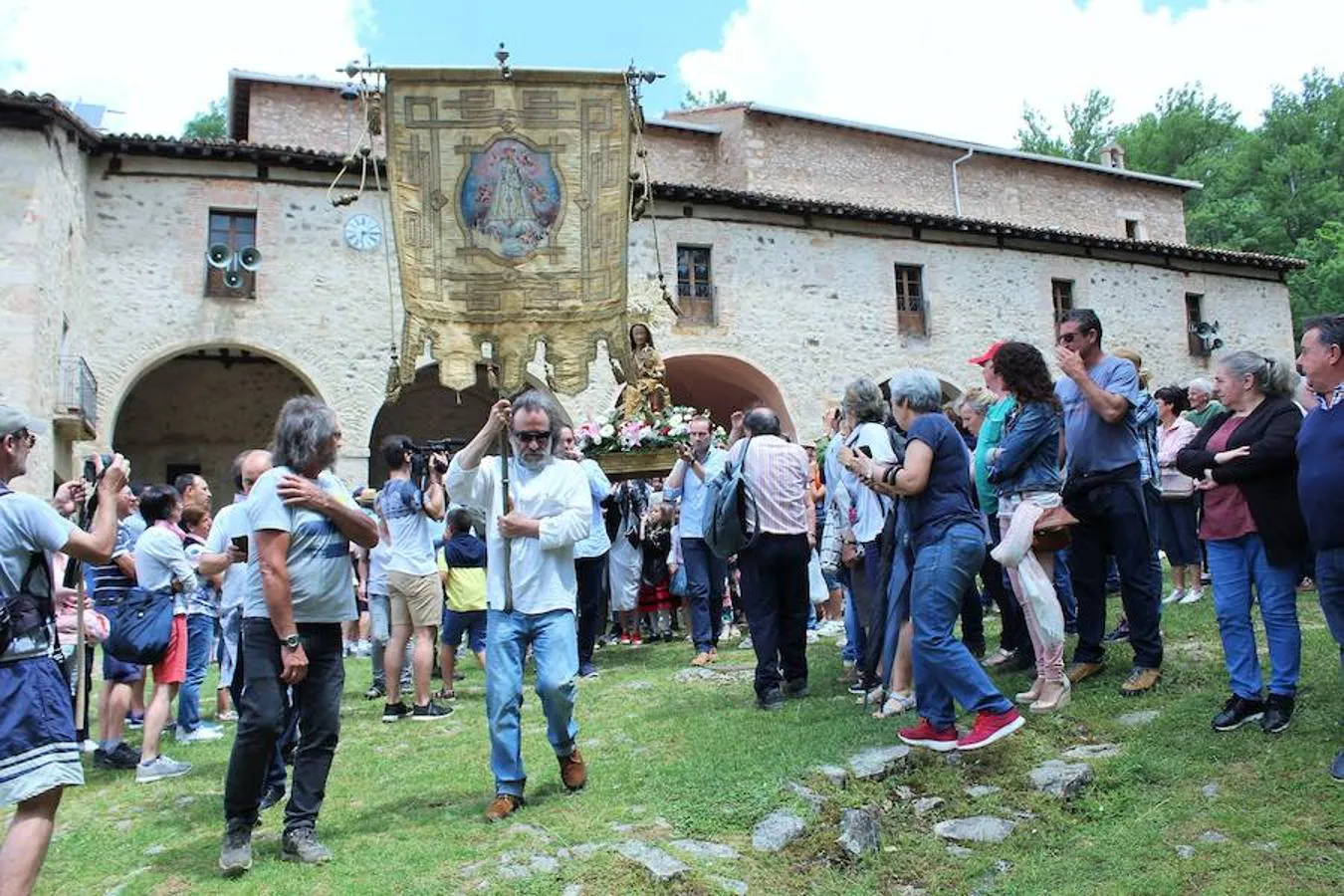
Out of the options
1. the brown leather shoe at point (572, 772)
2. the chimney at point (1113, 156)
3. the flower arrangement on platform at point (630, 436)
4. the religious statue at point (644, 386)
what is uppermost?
the chimney at point (1113, 156)

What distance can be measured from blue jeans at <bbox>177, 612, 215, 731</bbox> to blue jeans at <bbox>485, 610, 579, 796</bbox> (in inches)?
122

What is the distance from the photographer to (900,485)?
4703 mm

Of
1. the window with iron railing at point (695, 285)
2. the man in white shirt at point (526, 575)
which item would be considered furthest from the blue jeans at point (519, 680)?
the window with iron railing at point (695, 285)

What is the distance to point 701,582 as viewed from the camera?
322 inches

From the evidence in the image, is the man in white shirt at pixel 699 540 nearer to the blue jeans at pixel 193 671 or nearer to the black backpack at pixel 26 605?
the blue jeans at pixel 193 671

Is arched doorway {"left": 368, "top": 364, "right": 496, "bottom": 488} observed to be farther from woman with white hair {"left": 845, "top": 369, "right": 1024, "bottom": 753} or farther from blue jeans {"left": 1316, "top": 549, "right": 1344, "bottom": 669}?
blue jeans {"left": 1316, "top": 549, "right": 1344, "bottom": 669}

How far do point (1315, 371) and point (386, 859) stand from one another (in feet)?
13.7

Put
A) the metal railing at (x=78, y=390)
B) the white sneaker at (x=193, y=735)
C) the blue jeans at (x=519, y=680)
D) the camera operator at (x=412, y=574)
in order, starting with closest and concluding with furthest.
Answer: the blue jeans at (x=519, y=680) → the white sneaker at (x=193, y=735) → the camera operator at (x=412, y=574) → the metal railing at (x=78, y=390)

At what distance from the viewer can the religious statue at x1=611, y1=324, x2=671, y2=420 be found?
28.5 ft

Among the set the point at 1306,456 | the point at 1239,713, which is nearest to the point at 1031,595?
the point at 1239,713

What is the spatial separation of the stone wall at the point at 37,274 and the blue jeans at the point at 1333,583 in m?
14.2

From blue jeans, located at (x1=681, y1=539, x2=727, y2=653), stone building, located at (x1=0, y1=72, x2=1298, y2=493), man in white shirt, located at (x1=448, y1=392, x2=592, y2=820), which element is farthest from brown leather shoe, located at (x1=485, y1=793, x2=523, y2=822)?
stone building, located at (x1=0, y1=72, x2=1298, y2=493)

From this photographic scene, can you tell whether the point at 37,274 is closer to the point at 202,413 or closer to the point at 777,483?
the point at 202,413

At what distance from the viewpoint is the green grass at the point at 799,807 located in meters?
3.72
